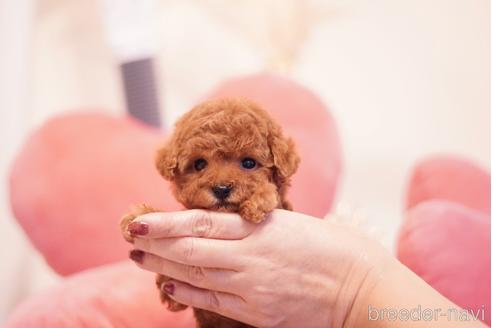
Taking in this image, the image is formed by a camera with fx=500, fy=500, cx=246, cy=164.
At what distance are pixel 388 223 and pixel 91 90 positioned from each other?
1.18m

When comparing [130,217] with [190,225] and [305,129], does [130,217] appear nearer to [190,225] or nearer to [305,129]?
[190,225]

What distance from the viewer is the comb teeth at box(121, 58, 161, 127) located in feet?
5.08

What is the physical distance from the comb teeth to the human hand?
3.28ft

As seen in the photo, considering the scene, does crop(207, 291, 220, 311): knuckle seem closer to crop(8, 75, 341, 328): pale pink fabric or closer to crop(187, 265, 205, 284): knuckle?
crop(187, 265, 205, 284): knuckle

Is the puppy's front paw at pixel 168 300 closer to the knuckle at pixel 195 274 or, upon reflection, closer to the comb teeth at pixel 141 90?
the knuckle at pixel 195 274

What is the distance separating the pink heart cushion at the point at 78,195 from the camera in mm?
1016

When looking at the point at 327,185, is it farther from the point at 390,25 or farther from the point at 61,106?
the point at 61,106

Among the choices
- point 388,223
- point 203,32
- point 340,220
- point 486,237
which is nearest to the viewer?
point 340,220

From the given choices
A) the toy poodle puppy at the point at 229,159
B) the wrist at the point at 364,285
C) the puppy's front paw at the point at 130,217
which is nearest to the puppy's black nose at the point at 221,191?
the toy poodle puppy at the point at 229,159

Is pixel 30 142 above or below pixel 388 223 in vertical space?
above

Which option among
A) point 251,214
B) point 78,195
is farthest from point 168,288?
point 78,195

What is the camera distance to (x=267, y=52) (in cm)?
167

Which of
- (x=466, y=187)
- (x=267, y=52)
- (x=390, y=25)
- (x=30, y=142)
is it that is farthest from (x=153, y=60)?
(x=466, y=187)

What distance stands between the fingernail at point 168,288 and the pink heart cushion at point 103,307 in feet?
0.35
